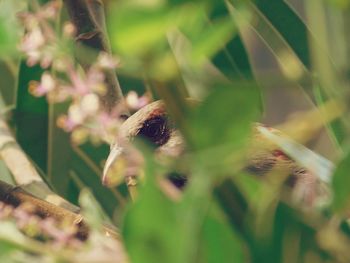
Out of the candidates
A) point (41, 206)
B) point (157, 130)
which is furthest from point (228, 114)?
point (157, 130)

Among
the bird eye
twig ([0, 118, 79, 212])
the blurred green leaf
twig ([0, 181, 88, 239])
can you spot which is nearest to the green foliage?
the blurred green leaf

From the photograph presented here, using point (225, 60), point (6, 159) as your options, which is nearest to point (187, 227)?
point (225, 60)

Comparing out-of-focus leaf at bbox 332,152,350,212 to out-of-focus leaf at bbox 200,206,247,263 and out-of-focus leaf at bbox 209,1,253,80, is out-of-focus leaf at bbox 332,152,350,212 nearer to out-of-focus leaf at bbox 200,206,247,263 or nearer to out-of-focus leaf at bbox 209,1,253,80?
out-of-focus leaf at bbox 200,206,247,263

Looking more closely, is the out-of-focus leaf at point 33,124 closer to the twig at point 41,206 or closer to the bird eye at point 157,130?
the bird eye at point 157,130

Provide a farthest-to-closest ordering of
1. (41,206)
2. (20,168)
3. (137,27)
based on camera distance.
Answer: (20,168) < (41,206) < (137,27)

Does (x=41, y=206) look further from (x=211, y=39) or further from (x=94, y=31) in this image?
(x=211, y=39)

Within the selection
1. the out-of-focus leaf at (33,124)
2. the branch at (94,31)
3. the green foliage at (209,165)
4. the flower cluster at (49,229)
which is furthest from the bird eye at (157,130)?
the green foliage at (209,165)
